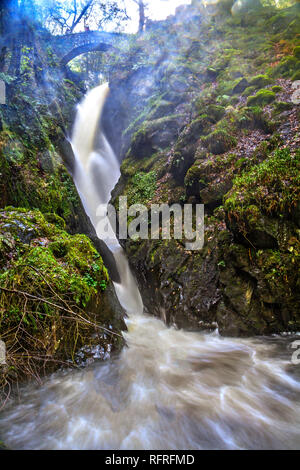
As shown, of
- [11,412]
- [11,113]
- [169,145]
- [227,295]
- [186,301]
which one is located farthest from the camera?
[169,145]

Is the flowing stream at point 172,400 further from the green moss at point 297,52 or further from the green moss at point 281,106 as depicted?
the green moss at point 297,52

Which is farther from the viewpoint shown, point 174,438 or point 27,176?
point 27,176

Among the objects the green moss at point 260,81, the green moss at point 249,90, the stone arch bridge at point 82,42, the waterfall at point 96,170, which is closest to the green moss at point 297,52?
the green moss at point 260,81

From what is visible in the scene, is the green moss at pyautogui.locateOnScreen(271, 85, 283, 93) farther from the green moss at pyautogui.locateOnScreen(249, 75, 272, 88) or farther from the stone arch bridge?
the stone arch bridge

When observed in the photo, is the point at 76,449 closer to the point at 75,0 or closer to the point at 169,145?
the point at 169,145

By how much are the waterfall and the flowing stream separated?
7.71 ft

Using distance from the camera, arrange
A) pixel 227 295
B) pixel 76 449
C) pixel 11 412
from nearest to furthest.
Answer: pixel 76 449 < pixel 11 412 < pixel 227 295

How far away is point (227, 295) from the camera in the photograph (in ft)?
15.9

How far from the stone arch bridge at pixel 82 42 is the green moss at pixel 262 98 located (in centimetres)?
1390

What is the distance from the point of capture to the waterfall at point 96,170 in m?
7.32

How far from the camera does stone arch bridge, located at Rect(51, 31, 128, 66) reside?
15.7 metres

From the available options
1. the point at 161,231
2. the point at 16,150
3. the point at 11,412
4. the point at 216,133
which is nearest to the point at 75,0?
the point at 16,150

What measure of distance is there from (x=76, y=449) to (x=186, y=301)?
11.4 feet

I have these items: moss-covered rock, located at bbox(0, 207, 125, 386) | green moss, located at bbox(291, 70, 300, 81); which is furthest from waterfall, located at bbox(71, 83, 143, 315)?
green moss, located at bbox(291, 70, 300, 81)
